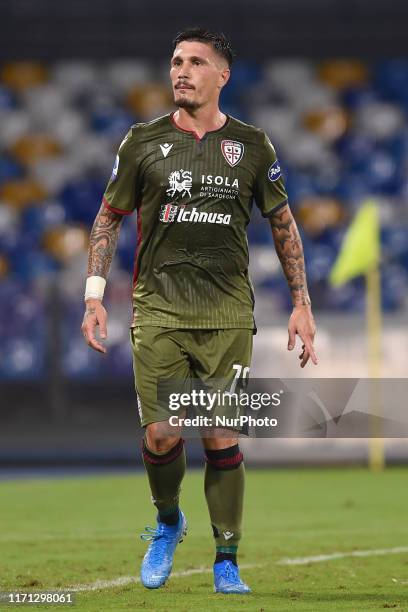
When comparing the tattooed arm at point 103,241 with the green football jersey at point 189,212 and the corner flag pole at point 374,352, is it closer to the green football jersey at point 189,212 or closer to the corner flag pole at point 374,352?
the green football jersey at point 189,212

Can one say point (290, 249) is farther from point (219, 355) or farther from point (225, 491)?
point (225, 491)

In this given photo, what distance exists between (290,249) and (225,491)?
→ 111 centimetres

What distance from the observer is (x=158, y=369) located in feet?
19.5

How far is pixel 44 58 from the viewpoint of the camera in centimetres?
2225

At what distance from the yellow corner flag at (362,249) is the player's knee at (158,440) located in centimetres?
862

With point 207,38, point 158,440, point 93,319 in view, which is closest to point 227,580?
point 158,440

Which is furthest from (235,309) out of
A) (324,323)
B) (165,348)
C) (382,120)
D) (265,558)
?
(382,120)

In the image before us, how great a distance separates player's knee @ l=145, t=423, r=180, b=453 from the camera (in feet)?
19.7

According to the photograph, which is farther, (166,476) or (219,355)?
(166,476)

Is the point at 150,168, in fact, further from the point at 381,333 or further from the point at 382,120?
the point at 382,120

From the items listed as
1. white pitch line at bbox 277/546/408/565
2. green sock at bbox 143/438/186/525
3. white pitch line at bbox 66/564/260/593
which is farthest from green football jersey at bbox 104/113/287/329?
white pitch line at bbox 277/546/408/565

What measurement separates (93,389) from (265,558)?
8403 mm

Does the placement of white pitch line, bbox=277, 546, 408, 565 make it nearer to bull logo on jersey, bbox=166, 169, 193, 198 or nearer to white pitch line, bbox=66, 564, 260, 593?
white pitch line, bbox=66, 564, 260, 593

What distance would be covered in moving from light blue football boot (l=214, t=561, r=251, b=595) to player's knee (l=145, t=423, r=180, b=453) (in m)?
0.55
